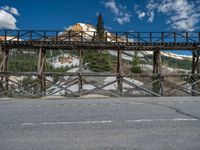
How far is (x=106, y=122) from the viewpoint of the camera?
20.1ft

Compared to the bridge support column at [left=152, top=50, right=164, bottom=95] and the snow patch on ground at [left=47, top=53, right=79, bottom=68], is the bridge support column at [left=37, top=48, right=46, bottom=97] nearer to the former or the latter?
the bridge support column at [left=152, top=50, right=164, bottom=95]

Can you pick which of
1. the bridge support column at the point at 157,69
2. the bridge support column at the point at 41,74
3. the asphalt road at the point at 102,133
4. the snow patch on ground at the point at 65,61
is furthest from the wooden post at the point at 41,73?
the snow patch on ground at the point at 65,61

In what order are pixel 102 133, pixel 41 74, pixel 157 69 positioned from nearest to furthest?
pixel 102 133, pixel 41 74, pixel 157 69

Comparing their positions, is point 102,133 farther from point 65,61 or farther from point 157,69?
point 65,61

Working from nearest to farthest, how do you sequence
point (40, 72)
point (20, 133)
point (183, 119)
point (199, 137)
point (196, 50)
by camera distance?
point (199, 137) < point (20, 133) < point (183, 119) < point (40, 72) < point (196, 50)

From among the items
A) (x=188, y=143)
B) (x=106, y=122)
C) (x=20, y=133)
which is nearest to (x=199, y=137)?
(x=188, y=143)

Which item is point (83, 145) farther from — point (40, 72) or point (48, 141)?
point (40, 72)

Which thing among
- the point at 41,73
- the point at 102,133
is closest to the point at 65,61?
the point at 41,73

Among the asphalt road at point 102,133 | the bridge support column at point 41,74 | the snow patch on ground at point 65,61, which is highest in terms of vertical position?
the snow patch on ground at point 65,61

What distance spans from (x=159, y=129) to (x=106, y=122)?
5.45 ft

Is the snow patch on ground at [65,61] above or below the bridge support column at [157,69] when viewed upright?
above

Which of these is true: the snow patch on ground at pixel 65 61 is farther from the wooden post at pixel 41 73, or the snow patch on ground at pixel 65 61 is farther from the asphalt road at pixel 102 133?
the asphalt road at pixel 102 133

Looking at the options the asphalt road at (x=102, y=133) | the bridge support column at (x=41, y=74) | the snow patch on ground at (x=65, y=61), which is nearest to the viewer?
the asphalt road at (x=102, y=133)

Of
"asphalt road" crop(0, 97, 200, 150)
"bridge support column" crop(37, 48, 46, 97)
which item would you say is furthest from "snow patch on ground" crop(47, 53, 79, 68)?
"asphalt road" crop(0, 97, 200, 150)
